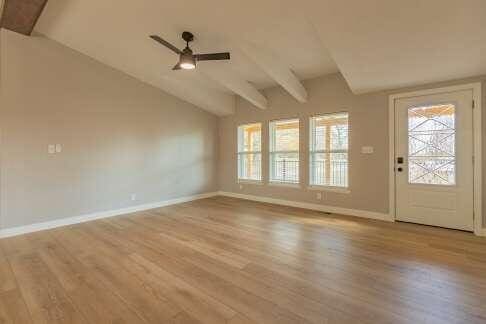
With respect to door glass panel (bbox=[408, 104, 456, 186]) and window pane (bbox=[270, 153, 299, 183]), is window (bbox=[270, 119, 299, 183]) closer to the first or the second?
window pane (bbox=[270, 153, 299, 183])

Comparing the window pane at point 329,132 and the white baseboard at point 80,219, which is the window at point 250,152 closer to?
the window pane at point 329,132

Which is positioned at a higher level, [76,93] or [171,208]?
[76,93]

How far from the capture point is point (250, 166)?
6.25 m

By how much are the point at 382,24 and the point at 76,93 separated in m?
4.65

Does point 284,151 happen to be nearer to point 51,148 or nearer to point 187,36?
point 187,36

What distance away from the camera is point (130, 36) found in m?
3.63

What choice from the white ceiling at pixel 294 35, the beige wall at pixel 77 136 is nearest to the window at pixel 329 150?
the white ceiling at pixel 294 35

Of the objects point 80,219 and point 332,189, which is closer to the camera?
point 80,219

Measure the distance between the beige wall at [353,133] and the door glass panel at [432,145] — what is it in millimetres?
342

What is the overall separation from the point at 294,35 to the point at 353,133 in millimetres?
2176

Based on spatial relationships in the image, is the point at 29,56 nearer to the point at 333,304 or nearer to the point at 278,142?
the point at 278,142

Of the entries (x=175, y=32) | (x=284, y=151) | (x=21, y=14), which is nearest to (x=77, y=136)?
(x=21, y=14)

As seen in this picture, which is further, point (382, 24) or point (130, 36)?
point (130, 36)

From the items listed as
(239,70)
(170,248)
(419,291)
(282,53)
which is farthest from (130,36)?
(419,291)
